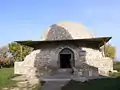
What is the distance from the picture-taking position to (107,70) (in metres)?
23.9

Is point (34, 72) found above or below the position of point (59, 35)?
below

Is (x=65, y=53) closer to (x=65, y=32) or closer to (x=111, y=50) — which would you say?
(x=65, y=32)

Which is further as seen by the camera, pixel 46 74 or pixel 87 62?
pixel 87 62

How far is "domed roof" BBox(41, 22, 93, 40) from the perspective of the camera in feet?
80.0

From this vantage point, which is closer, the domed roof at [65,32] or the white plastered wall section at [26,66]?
the white plastered wall section at [26,66]

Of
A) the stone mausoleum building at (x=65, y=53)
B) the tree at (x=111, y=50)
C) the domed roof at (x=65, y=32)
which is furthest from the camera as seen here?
the tree at (x=111, y=50)

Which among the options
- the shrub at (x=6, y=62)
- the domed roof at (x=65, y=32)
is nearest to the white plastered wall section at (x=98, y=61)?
the domed roof at (x=65, y=32)

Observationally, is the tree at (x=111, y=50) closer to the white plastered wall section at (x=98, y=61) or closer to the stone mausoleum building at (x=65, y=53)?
the stone mausoleum building at (x=65, y=53)

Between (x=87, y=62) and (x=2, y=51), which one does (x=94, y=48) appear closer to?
(x=87, y=62)

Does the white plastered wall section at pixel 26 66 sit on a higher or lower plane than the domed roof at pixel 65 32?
lower

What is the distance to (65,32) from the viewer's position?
24781 millimetres

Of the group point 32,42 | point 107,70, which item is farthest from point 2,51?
point 107,70

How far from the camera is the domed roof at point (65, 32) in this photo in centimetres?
2440

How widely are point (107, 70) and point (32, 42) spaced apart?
8050mm
